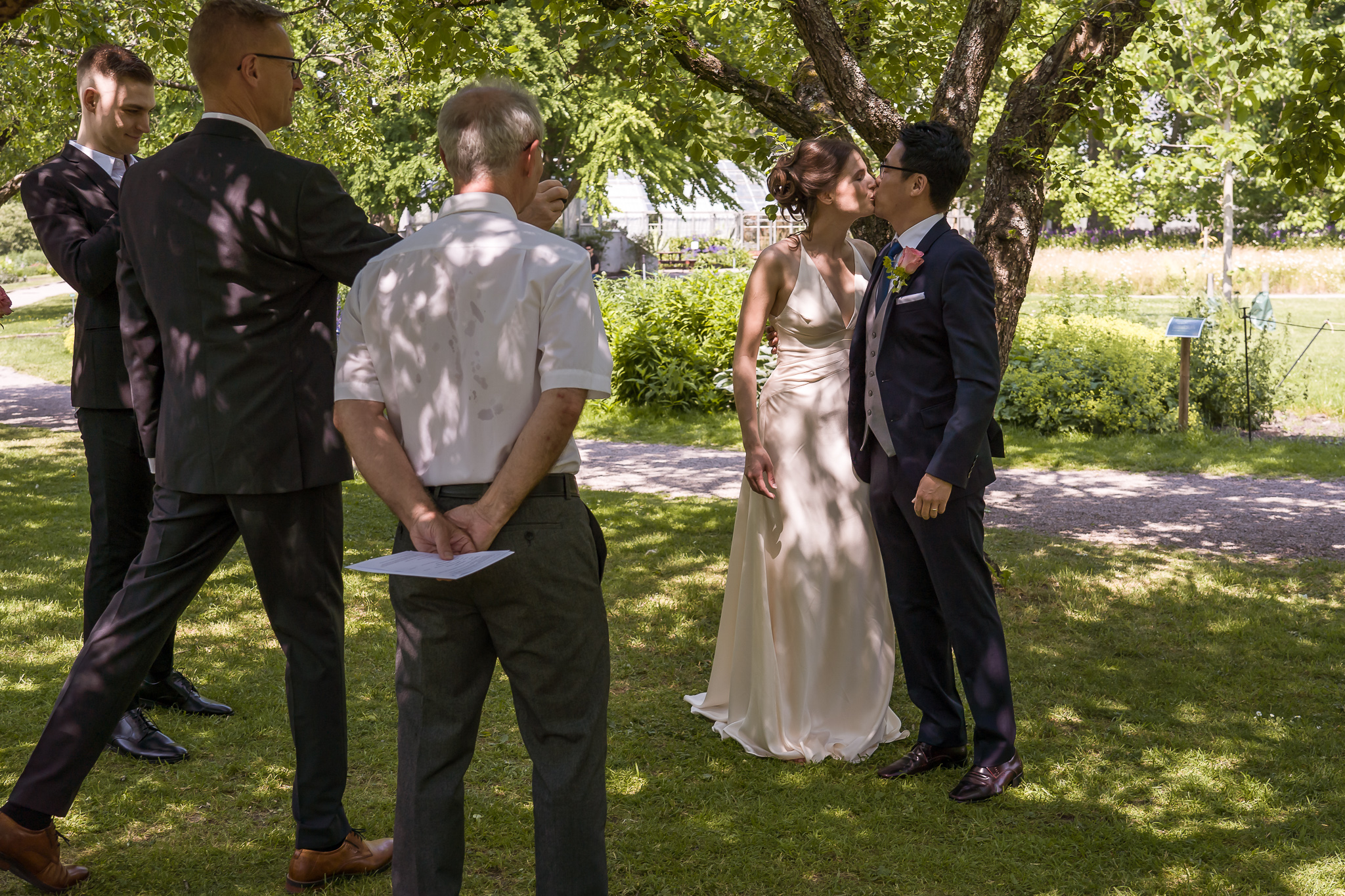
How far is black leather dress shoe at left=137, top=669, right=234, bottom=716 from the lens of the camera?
14.6 ft

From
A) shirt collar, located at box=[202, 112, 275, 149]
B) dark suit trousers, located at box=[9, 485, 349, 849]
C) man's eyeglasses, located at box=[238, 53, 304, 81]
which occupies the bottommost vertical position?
dark suit trousers, located at box=[9, 485, 349, 849]

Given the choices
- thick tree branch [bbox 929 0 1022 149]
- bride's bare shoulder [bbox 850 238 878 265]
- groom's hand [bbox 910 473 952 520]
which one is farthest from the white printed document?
thick tree branch [bbox 929 0 1022 149]

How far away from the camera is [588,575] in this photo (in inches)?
93.5

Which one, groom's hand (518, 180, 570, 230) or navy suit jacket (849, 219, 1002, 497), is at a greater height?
groom's hand (518, 180, 570, 230)

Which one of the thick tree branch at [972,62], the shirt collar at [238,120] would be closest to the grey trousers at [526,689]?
the shirt collar at [238,120]

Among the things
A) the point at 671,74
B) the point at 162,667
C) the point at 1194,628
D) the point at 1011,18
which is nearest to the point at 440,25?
the point at 671,74

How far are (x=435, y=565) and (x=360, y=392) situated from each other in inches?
17.4

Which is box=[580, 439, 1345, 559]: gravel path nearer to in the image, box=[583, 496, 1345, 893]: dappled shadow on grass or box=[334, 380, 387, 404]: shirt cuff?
box=[583, 496, 1345, 893]: dappled shadow on grass

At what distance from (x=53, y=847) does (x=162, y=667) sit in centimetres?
142

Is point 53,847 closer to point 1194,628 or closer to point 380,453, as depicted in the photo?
point 380,453

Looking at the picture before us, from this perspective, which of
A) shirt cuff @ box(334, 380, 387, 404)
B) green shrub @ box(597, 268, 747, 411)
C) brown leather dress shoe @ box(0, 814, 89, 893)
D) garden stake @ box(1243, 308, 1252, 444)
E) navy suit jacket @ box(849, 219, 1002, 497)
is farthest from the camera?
green shrub @ box(597, 268, 747, 411)

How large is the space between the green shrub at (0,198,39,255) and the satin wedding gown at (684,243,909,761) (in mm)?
74108

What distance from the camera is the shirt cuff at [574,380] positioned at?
7.38 feet

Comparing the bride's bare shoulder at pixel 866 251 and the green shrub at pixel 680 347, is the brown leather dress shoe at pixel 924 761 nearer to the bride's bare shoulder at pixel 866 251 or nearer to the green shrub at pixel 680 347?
the bride's bare shoulder at pixel 866 251
